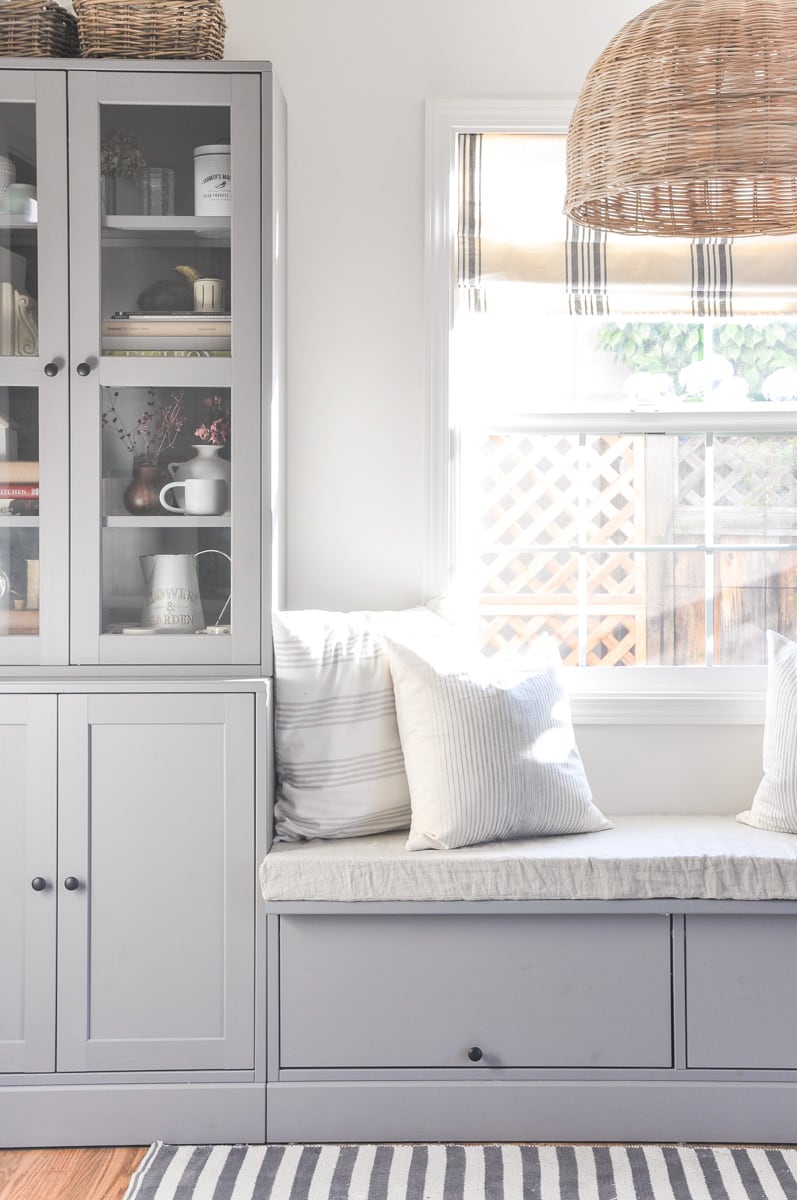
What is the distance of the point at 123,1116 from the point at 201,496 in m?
1.28

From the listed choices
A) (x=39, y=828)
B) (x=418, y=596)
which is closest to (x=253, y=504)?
(x=418, y=596)

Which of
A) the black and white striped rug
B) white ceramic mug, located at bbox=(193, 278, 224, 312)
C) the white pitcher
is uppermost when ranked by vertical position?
white ceramic mug, located at bbox=(193, 278, 224, 312)

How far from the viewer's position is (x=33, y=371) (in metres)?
2.22

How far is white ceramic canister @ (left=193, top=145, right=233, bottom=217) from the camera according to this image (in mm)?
2217

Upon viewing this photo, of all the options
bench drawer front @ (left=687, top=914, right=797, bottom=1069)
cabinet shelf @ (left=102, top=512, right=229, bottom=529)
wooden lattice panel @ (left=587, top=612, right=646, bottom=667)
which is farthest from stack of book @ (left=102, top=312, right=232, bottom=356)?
bench drawer front @ (left=687, top=914, right=797, bottom=1069)

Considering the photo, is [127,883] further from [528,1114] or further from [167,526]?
[528,1114]

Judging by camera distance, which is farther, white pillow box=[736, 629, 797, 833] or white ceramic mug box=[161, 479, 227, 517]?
white pillow box=[736, 629, 797, 833]

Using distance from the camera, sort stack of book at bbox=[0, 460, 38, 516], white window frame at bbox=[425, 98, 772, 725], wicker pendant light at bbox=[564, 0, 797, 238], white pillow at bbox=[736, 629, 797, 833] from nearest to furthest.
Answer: wicker pendant light at bbox=[564, 0, 797, 238] → stack of book at bbox=[0, 460, 38, 516] → white pillow at bbox=[736, 629, 797, 833] → white window frame at bbox=[425, 98, 772, 725]

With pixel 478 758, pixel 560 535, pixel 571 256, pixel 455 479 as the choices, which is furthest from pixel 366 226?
pixel 478 758

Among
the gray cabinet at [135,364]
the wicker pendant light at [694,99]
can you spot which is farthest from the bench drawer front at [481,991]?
the wicker pendant light at [694,99]

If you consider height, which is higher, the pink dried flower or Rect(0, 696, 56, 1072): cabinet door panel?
the pink dried flower

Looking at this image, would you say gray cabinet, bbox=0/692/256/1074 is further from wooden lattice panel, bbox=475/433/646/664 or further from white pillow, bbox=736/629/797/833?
white pillow, bbox=736/629/797/833

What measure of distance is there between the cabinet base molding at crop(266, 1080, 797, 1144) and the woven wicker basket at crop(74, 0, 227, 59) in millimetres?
2187

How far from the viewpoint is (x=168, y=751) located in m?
2.19
